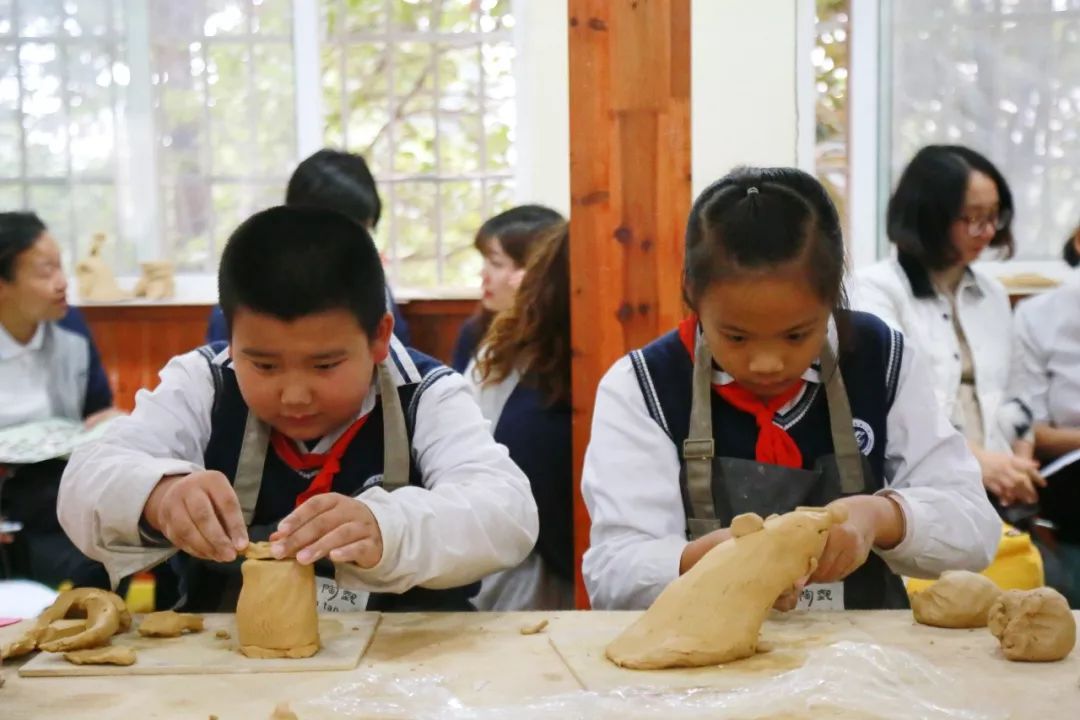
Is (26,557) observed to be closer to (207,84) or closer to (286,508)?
(286,508)

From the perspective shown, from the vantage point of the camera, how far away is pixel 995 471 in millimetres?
3213

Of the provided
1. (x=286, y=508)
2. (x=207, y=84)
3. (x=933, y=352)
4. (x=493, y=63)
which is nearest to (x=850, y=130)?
(x=493, y=63)

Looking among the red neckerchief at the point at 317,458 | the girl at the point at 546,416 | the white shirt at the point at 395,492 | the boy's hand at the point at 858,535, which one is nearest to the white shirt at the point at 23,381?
the girl at the point at 546,416

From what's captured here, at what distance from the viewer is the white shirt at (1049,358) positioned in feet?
11.4

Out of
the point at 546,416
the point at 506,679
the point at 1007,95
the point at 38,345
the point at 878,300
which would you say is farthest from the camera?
the point at 1007,95

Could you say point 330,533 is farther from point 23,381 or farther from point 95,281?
point 95,281

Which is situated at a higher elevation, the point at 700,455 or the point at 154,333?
the point at 700,455

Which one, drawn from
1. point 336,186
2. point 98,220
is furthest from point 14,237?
point 98,220

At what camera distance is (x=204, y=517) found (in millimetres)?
1502

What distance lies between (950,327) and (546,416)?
4.39 ft

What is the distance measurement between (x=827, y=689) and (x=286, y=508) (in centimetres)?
92

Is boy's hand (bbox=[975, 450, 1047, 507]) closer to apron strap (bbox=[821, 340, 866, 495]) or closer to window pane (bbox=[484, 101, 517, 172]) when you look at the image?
apron strap (bbox=[821, 340, 866, 495])

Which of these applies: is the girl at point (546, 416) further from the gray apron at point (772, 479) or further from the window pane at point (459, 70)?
the window pane at point (459, 70)

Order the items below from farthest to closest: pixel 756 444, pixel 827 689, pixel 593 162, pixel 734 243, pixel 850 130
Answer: pixel 850 130
pixel 593 162
pixel 756 444
pixel 734 243
pixel 827 689
